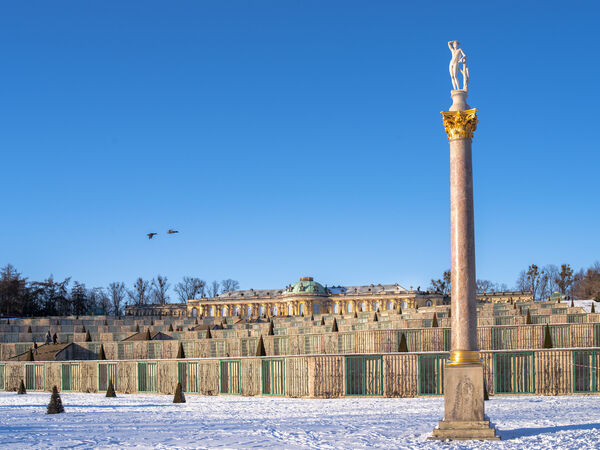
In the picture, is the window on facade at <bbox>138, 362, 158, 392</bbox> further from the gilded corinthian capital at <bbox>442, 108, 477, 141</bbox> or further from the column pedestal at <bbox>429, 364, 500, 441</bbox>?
the gilded corinthian capital at <bbox>442, 108, 477, 141</bbox>

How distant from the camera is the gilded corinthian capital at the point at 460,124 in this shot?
75.7 ft

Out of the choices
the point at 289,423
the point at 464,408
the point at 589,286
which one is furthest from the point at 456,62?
the point at 589,286

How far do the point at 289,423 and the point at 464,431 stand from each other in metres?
7.03

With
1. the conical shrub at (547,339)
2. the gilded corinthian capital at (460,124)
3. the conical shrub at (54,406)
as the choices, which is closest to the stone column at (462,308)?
the gilded corinthian capital at (460,124)

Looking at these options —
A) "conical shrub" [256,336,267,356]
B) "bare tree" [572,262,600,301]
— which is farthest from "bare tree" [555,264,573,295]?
"conical shrub" [256,336,267,356]

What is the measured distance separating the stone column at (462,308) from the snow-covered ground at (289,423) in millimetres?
867

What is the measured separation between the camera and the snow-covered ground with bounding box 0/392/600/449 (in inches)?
842

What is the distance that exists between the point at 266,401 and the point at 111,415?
8131 mm

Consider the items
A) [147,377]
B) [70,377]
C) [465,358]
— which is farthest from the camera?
[70,377]

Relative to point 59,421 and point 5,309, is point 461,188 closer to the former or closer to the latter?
point 59,421

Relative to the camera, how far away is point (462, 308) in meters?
22.5

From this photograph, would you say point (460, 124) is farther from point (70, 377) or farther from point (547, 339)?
point (70, 377)

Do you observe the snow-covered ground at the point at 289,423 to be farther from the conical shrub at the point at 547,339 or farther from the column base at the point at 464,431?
the conical shrub at the point at 547,339

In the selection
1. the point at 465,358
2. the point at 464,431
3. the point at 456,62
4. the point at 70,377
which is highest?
the point at 456,62
